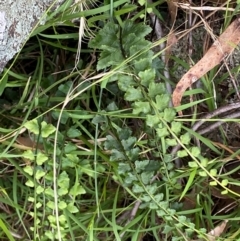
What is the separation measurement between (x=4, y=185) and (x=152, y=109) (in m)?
0.53

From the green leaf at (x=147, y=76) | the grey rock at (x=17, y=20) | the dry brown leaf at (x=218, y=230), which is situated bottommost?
the dry brown leaf at (x=218, y=230)

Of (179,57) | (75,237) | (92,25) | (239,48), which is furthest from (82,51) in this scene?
(75,237)

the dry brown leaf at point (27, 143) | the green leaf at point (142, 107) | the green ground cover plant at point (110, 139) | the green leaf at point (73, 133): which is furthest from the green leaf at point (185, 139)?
the dry brown leaf at point (27, 143)

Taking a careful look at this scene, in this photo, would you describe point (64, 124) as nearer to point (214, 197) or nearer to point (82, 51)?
point (82, 51)

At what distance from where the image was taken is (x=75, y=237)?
4.26ft

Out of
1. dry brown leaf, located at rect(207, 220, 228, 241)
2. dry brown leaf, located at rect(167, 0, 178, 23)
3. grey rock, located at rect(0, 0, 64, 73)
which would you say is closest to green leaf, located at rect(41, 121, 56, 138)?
grey rock, located at rect(0, 0, 64, 73)

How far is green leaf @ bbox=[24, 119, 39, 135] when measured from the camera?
3.69ft

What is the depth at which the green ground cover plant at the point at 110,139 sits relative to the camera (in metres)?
1.09

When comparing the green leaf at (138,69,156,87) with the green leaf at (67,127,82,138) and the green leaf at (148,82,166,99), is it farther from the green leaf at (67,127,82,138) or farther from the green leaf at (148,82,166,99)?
the green leaf at (67,127,82,138)

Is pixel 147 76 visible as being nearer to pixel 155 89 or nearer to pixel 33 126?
pixel 155 89

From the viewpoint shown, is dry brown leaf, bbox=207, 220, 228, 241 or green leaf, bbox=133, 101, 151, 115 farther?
dry brown leaf, bbox=207, 220, 228, 241

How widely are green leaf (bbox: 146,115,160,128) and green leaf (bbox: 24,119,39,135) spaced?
288 millimetres

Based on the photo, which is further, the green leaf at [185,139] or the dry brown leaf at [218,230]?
the dry brown leaf at [218,230]

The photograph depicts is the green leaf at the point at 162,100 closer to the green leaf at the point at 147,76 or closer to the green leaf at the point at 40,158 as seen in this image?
the green leaf at the point at 147,76
